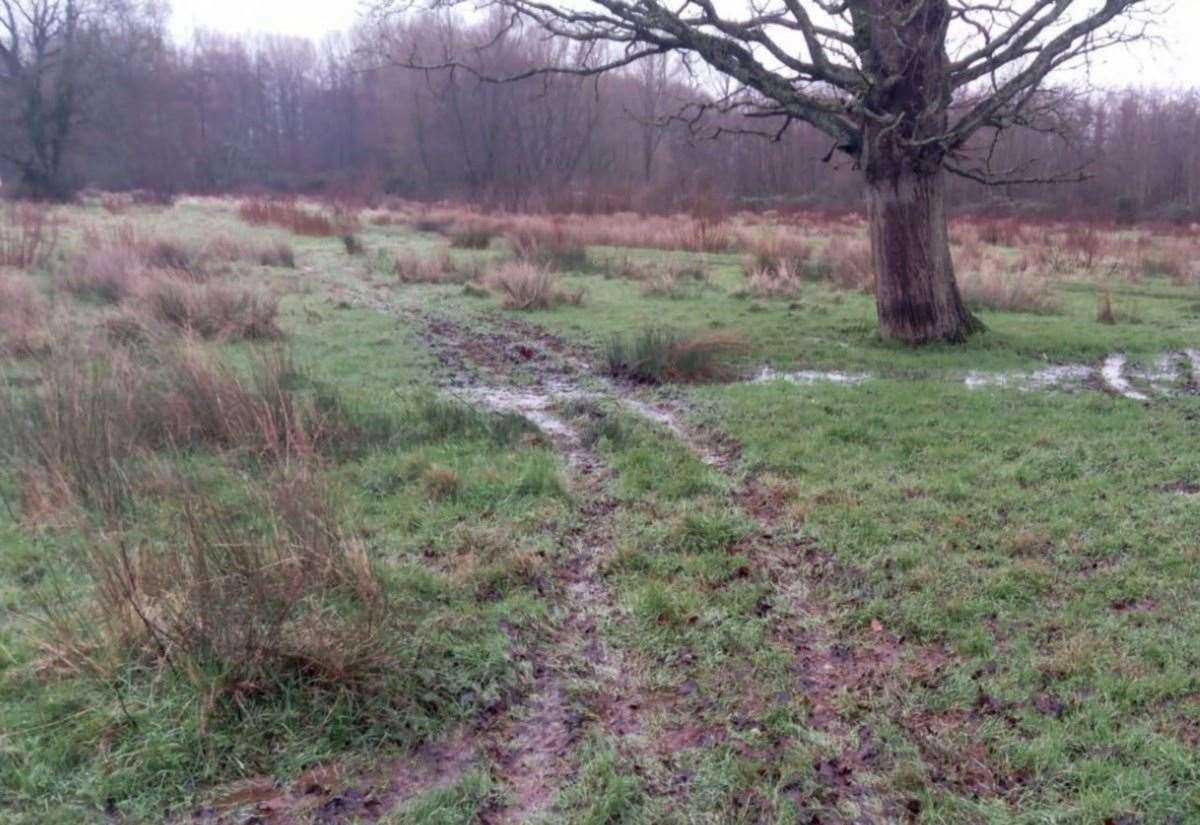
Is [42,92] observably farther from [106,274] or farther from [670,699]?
[670,699]

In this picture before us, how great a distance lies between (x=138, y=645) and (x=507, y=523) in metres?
2.32

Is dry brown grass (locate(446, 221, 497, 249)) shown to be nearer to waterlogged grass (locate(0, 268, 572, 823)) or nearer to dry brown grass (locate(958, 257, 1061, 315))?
dry brown grass (locate(958, 257, 1061, 315))

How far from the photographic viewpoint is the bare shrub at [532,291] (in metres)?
14.5

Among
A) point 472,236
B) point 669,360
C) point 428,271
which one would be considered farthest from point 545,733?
point 472,236

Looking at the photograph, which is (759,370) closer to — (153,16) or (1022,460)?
(1022,460)

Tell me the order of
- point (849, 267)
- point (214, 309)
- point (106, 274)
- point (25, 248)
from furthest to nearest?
point (849, 267), point (25, 248), point (106, 274), point (214, 309)

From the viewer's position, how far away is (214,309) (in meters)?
11.4

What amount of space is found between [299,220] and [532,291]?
48.8ft

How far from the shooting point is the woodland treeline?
36.6m

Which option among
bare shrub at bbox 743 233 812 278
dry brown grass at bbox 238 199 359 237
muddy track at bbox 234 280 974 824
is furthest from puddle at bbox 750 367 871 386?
dry brown grass at bbox 238 199 359 237

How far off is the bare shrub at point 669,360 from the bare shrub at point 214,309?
4.34 m

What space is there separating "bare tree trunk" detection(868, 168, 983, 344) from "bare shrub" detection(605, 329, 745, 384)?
2177 millimetres

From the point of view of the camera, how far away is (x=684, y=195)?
3703 cm

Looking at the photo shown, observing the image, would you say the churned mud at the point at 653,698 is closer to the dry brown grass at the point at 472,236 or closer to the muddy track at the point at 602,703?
the muddy track at the point at 602,703
